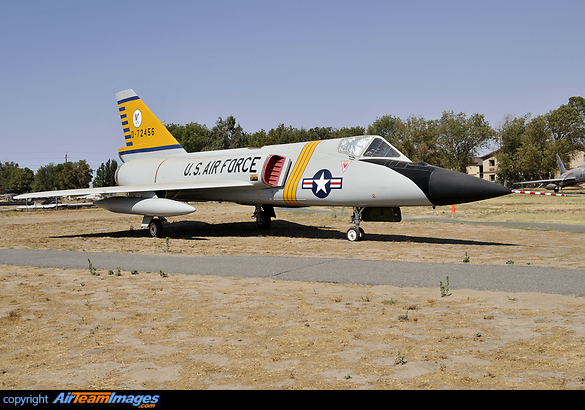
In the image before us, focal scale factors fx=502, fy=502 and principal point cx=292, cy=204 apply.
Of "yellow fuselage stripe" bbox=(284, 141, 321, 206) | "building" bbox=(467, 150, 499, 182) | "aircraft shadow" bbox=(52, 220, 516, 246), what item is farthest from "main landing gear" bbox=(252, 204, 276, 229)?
"building" bbox=(467, 150, 499, 182)

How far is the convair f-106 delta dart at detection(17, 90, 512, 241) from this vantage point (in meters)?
13.0

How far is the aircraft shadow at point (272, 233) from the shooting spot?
14.9 metres

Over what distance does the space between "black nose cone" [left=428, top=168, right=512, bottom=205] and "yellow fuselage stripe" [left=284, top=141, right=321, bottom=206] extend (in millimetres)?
4335

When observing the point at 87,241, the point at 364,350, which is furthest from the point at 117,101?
the point at 364,350

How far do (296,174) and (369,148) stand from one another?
8.42 feet

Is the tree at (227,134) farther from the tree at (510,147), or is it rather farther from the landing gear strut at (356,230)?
the landing gear strut at (356,230)

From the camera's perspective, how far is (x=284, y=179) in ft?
52.9

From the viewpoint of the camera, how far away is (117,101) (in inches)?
869

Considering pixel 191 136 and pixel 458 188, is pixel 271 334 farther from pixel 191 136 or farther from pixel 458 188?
pixel 191 136

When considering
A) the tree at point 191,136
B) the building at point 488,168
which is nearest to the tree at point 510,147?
the building at point 488,168

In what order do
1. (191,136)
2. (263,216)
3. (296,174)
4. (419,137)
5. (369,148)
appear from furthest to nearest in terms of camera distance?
(191,136) → (419,137) → (263,216) → (296,174) → (369,148)

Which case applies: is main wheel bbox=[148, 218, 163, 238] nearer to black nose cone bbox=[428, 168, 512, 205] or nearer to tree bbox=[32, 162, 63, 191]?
black nose cone bbox=[428, 168, 512, 205]

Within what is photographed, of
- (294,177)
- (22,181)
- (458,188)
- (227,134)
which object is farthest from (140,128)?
(22,181)

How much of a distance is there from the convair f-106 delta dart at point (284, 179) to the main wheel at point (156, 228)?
35 mm
